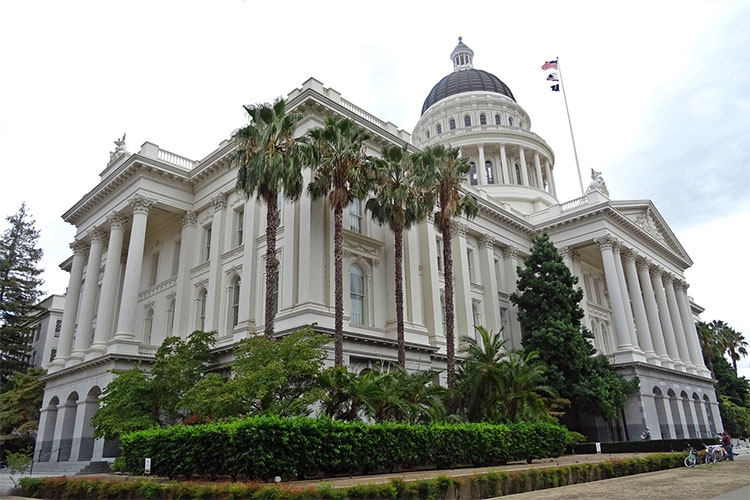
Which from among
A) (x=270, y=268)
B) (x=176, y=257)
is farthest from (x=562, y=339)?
Result: (x=176, y=257)

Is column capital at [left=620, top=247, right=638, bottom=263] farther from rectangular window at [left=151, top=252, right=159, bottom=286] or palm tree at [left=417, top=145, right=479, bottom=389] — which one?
rectangular window at [left=151, top=252, right=159, bottom=286]

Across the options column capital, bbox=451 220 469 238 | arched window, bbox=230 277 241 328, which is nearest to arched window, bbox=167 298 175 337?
arched window, bbox=230 277 241 328

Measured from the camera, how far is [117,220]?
35438mm

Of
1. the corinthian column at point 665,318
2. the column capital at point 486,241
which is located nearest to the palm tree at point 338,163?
the column capital at point 486,241

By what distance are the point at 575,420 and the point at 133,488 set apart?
106 ft

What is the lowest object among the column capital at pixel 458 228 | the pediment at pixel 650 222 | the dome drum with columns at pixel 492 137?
the column capital at pixel 458 228

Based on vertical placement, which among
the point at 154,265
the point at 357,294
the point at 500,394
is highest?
the point at 154,265

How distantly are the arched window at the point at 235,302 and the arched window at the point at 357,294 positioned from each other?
6.67 metres

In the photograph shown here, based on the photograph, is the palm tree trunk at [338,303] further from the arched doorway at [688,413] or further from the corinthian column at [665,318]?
the corinthian column at [665,318]

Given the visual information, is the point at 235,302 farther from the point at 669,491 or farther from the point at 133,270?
the point at 669,491

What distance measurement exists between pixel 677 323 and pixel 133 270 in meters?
44.5

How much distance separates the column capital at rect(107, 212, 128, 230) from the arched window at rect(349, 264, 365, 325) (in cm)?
1655

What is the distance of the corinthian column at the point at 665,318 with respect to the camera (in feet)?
149

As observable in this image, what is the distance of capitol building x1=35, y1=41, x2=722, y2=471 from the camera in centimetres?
2817
